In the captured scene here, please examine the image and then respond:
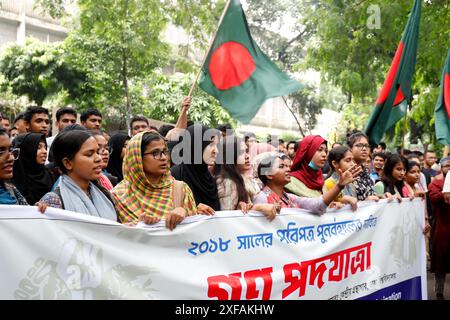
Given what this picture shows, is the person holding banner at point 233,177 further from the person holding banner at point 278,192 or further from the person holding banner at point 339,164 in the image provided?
the person holding banner at point 339,164

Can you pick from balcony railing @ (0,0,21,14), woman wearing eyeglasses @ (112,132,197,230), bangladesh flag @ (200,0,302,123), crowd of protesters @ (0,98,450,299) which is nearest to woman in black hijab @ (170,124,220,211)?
crowd of protesters @ (0,98,450,299)

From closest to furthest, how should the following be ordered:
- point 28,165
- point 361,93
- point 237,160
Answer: point 28,165
point 237,160
point 361,93

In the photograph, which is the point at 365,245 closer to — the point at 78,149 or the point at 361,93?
the point at 78,149

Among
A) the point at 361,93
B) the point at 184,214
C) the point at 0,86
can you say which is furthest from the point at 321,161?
the point at 0,86

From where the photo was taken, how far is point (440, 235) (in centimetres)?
636

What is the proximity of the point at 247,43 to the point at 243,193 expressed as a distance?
1808 millimetres

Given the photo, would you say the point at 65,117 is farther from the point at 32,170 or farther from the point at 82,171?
the point at 82,171

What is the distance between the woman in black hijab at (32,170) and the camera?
3998 millimetres

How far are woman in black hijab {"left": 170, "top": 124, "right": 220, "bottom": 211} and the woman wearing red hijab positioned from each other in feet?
2.62

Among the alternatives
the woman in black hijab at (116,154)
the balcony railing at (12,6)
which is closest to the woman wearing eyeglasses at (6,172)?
the woman in black hijab at (116,154)

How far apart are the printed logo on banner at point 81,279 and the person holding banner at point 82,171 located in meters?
0.32

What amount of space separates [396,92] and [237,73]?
2100 millimetres

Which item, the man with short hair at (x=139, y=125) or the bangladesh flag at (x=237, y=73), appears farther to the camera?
the man with short hair at (x=139, y=125)
